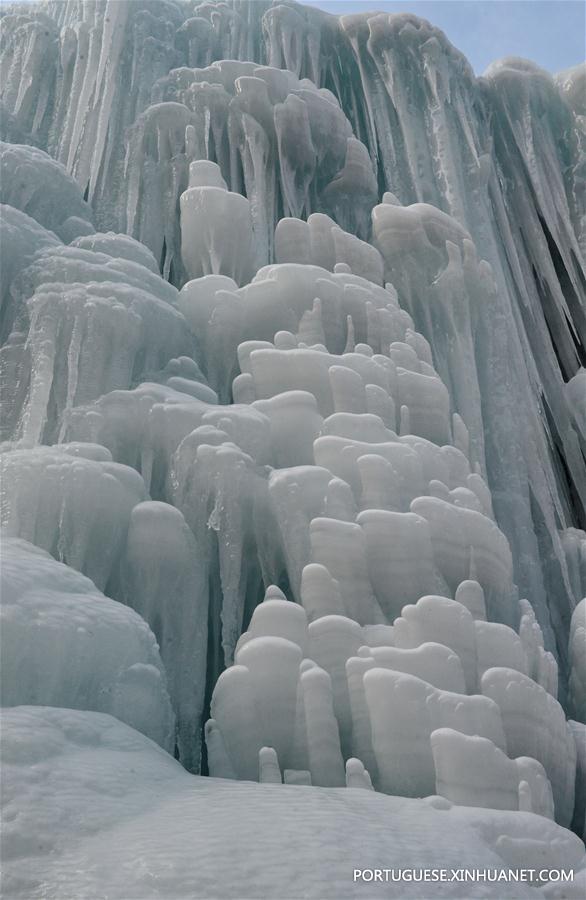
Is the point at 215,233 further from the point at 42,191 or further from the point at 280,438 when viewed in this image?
the point at 280,438

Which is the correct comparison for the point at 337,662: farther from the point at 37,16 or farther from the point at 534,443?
the point at 37,16

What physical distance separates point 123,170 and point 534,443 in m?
4.03

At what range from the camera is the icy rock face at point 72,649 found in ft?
11.0

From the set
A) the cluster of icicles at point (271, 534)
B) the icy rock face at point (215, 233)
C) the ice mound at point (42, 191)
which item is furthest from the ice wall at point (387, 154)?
the cluster of icicles at point (271, 534)

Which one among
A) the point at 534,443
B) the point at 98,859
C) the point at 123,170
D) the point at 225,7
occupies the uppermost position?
the point at 225,7

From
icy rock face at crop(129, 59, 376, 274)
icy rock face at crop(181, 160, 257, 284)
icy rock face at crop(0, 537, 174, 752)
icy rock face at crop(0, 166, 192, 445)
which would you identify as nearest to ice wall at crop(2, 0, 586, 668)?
icy rock face at crop(129, 59, 376, 274)

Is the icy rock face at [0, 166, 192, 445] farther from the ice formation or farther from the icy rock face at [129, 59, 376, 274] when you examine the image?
the icy rock face at [129, 59, 376, 274]

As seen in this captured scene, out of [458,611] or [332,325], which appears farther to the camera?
[332,325]

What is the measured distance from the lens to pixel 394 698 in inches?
151

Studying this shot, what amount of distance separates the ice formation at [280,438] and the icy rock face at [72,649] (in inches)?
0.5

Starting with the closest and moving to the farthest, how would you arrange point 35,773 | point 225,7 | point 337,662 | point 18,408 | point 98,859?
point 98,859 → point 35,773 → point 337,662 → point 18,408 → point 225,7

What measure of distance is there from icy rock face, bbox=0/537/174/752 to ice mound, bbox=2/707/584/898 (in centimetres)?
17

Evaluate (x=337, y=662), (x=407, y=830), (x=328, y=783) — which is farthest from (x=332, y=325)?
(x=407, y=830)

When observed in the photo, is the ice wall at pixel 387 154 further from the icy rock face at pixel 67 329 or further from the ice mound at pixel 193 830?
the ice mound at pixel 193 830
